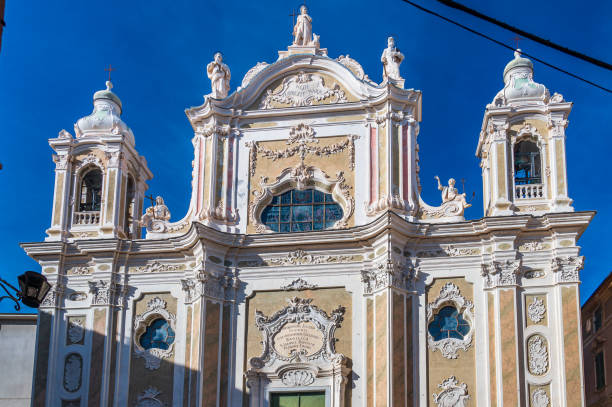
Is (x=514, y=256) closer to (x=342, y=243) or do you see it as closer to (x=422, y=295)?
(x=422, y=295)

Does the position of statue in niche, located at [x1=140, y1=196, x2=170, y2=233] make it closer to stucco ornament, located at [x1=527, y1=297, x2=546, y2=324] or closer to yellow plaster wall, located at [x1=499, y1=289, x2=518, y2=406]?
yellow plaster wall, located at [x1=499, y1=289, x2=518, y2=406]

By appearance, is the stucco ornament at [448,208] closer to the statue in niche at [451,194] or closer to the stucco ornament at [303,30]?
the statue in niche at [451,194]

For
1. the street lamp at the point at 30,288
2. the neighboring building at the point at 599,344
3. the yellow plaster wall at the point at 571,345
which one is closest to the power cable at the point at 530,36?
the street lamp at the point at 30,288

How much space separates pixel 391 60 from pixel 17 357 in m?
12.5

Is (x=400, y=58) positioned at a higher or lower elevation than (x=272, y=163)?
higher

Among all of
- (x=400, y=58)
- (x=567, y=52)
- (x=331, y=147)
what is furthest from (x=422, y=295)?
(x=567, y=52)

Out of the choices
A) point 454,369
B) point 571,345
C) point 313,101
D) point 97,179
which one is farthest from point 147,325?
point 571,345

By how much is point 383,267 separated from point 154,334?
225 inches

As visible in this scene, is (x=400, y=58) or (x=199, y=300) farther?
(x=400, y=58)

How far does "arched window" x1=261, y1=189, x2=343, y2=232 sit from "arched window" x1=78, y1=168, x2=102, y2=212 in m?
4.48

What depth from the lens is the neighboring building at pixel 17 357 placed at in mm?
26969

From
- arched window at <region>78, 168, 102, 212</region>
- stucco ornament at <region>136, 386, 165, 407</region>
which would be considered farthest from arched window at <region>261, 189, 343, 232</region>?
stucco ornament at <region>136, 386, 165, 407</region>

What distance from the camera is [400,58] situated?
26469mm

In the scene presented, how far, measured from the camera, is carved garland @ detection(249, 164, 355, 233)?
2536cm
